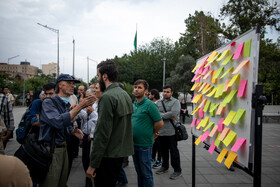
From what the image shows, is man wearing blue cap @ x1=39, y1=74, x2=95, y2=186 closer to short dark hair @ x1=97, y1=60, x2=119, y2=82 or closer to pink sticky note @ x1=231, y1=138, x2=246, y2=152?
short dark hair @ x1=97, y1=60, x2=119, y2=82

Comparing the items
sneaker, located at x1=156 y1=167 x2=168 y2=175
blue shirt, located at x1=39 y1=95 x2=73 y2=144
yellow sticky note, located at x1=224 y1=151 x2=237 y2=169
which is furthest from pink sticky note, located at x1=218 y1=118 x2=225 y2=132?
sneaker, located at x1=156 y1=167 x2=168 y2=175

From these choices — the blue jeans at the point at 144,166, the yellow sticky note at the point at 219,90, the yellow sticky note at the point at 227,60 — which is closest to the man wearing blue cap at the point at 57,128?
the blue jeans at the point at 144,166

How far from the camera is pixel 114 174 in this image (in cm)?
199

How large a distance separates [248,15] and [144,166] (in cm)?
1395

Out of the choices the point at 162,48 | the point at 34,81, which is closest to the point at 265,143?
the point at 162,48

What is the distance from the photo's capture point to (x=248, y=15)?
12.6m

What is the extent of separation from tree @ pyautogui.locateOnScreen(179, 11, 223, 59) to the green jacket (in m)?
13.5

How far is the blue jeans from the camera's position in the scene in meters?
2.72

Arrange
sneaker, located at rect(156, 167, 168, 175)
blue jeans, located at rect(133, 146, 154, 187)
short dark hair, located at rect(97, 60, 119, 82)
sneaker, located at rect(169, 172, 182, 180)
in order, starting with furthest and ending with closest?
sneaker, located at rect(156, 167, 168, 175) < sneaker, located at rect(169, 172, 182, 180) < blue jeans, located at rect(133, 146, 154, 187) < short dark hair, located at rect(97, 60, 119, 82)

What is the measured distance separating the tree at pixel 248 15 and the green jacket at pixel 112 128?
13.2 m

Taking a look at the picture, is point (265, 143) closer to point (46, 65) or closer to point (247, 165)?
point (247, 165)

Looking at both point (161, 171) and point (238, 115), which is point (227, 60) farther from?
point (161, 171)

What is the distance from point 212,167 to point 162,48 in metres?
31.8

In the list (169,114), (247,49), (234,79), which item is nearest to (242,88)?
(234,79)
